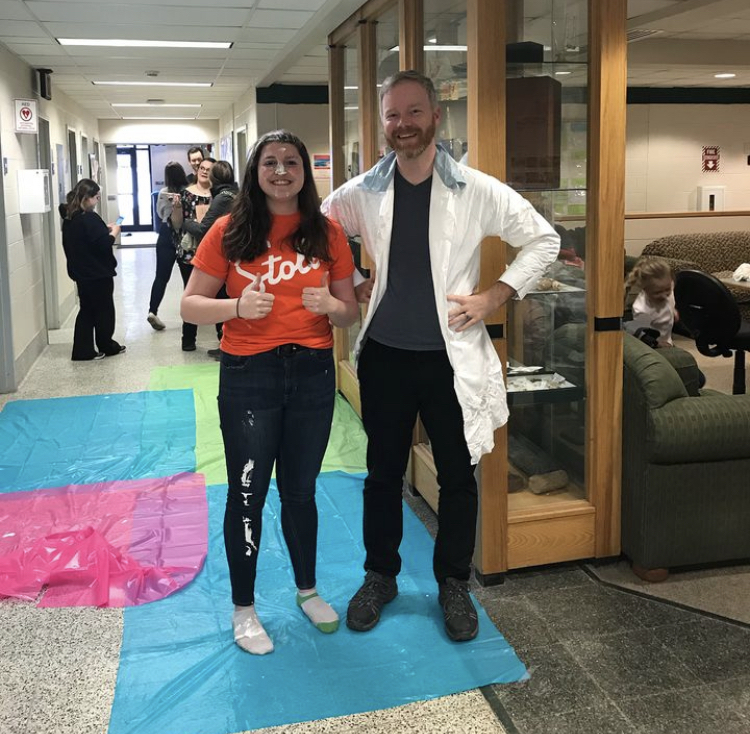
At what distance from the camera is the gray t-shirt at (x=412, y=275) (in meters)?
2.49

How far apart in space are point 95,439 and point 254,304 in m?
2.82

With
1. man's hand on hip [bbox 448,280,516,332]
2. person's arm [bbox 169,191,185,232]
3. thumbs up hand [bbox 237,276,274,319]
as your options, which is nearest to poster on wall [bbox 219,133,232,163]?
person's arm [bbox 169,191,185,232]

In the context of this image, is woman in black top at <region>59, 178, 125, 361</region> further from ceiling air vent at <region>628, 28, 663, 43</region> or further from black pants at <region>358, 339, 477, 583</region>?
black pants at <region>358, 339, 477, 583</region>

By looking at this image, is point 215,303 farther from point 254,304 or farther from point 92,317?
point 92,317

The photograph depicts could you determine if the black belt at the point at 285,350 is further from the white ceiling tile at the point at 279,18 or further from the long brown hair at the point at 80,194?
the long brown hair at the point at 80,194

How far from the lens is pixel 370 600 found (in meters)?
2.71

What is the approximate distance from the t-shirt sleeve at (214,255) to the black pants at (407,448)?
53cm

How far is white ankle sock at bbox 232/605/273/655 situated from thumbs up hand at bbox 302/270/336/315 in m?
0.99

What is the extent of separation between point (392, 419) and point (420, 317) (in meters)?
0.34

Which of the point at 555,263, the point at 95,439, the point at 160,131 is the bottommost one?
the point at 95,439

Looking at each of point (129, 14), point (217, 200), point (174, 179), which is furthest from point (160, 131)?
point (129, 14)

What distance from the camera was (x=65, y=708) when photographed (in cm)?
228

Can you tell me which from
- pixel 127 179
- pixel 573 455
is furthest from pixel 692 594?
pixel 127 179

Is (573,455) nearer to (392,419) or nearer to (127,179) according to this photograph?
(392,419)
